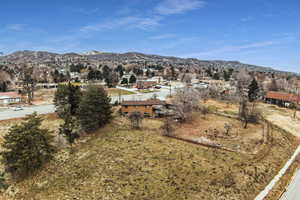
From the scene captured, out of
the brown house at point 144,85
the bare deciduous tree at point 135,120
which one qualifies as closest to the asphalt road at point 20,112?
the bare deciduous tree at point 135,120

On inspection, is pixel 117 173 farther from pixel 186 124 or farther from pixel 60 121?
pixel 60 121

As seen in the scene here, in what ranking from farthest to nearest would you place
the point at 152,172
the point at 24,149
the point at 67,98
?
1. the point at 67,98
2. the point at 24,149
3. the point at 152,172

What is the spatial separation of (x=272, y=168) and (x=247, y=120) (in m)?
14.5

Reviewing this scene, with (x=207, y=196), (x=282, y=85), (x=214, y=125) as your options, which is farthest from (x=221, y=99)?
(x=207, y=196)

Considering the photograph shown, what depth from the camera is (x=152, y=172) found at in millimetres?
17469

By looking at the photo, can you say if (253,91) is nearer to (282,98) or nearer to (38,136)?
(282,98)

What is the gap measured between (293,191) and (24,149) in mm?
24820

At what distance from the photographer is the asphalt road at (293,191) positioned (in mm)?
15295

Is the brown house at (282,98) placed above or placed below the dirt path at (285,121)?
above

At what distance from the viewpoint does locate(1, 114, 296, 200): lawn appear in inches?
602

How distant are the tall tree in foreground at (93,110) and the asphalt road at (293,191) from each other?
78.1 ft

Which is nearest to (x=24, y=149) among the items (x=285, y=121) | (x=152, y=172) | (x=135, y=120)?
(x=152, y=172)

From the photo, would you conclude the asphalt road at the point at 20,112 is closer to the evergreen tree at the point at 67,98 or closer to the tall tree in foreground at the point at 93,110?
the evergreen tree at the point at 67,98

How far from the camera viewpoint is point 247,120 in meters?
32.6
